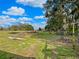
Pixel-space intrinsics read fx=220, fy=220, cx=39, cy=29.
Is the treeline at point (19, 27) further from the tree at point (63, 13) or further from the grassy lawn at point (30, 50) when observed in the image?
the grassy lawn at point (30, 50)

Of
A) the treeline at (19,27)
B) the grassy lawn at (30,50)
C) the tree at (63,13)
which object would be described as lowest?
the grassy lawn at (30,50)

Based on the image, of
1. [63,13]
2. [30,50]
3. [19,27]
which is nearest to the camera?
[30,50]

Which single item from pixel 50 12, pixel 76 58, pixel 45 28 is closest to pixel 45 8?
pixel 50 12

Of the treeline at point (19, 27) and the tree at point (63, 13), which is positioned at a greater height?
the tree at point (63, 13)

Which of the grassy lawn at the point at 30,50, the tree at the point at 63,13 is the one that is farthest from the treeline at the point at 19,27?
the grassy lawn at the point at 30,50

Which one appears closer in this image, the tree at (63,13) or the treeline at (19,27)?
the treeline at (19,27)

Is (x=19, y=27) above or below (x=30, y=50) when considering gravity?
above

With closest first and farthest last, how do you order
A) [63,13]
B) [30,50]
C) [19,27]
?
[30,50]
[19,27]
[63,13]

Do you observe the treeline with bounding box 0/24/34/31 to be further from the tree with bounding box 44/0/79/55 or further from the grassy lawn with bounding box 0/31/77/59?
the grassy lawn with bounding box 0/31/77/59

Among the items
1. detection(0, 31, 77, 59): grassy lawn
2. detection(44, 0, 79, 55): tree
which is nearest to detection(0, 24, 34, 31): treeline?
detection(44, 0, 79, 55): tree

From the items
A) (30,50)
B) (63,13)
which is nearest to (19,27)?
(63,13)

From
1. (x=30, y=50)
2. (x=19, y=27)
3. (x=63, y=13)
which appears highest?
(x=63, y=13)

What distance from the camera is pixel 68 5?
21.3m

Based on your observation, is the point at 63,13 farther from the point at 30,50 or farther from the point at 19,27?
the point at 30,50
